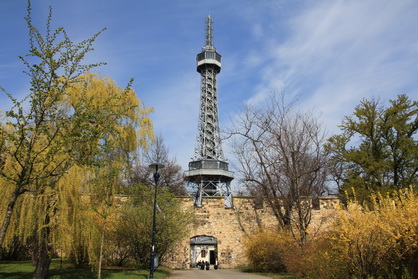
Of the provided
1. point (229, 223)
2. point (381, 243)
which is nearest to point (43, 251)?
point (381, 243)

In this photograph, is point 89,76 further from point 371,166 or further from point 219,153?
point 219,153

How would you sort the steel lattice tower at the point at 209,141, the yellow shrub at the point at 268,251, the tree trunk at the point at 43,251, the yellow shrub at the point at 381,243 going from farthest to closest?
the steel lattice tower at the point at 209,141 < the yellow shrub at the point at 268,251 < the tree trunk at the point at 43,251 < the yellow shrub at the point at 381,243

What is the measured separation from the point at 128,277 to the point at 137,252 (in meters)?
3.80

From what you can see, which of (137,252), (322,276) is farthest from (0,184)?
(322,276)

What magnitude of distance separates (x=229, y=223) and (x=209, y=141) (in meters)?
42.4

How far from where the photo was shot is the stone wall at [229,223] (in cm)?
1922

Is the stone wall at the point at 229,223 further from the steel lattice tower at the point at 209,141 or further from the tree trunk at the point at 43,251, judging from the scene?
the steel lattice tower at the point at 209,141

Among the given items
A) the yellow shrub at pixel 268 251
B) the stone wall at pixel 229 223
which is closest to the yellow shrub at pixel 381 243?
the yellow shrub at pixel 268 251

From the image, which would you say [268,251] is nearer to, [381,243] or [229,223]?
[229,223]

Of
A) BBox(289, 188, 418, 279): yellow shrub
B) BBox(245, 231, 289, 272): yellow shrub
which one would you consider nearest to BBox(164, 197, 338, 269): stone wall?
BBox(245, 231, 289, 272): yellow shrub

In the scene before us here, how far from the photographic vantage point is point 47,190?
33.1ft

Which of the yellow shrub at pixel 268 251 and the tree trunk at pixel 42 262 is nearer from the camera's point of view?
the tree trunk at pixel 42 262

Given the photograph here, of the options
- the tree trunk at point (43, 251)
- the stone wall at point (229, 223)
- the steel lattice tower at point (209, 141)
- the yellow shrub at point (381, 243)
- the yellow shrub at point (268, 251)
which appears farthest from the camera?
the steel lattice tower at point (209, 141)

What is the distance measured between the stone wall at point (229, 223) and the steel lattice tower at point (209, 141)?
27.3m
